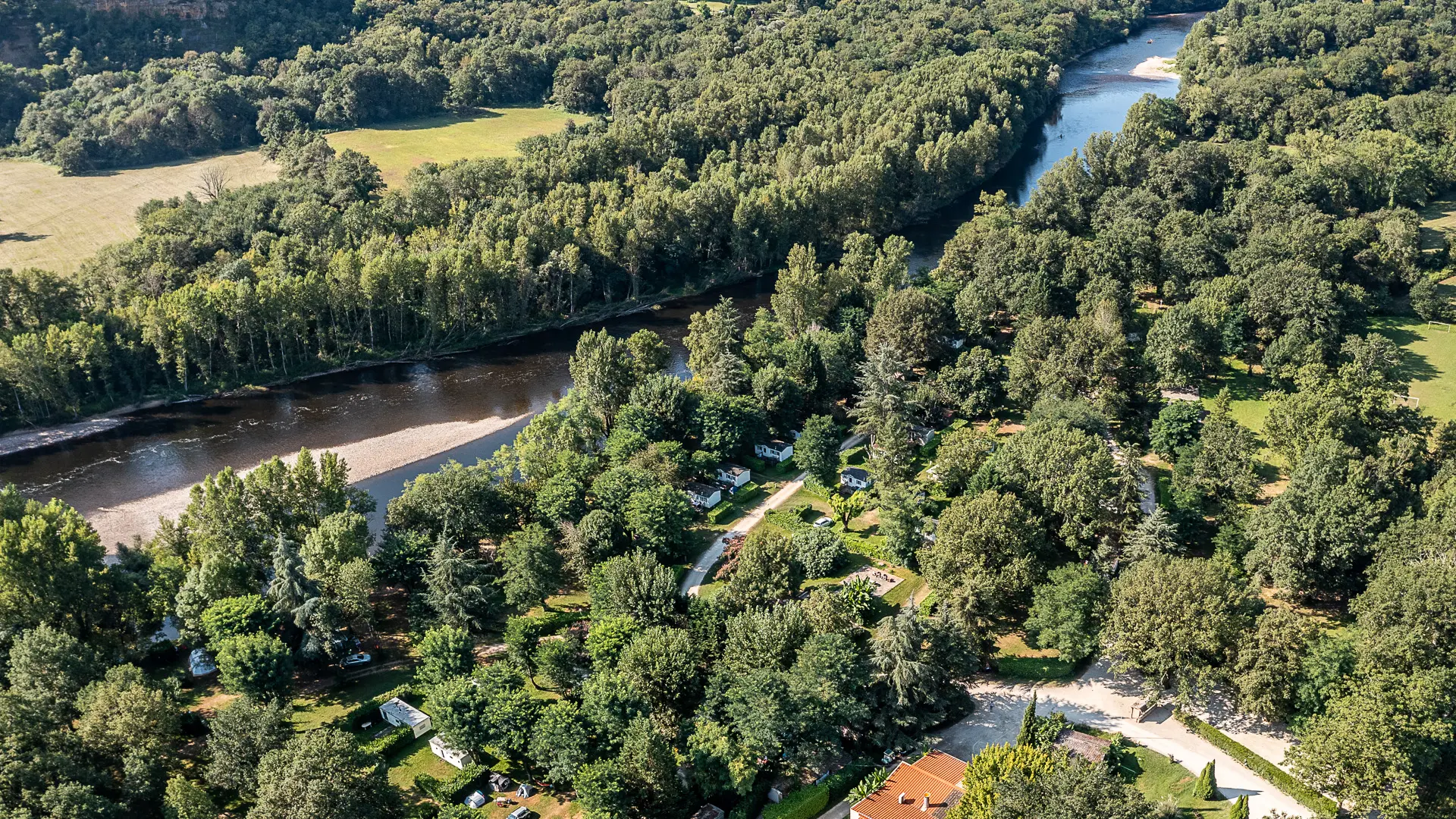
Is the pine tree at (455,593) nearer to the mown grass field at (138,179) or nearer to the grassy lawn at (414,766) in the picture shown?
the grassy lawn at (414,766)

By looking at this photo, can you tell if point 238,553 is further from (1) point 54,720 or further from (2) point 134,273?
(2) point 134,273

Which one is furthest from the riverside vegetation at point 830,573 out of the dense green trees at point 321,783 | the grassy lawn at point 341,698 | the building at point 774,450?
the building at point 774,450

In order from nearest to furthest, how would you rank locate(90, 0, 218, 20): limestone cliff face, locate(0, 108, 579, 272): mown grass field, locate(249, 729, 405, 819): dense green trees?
locate(249, 729, 405, 819): dense green trees
locate(0, 108, 579, 272): mown grass field
locate(90, 0, 218, 20): limestone cliff face

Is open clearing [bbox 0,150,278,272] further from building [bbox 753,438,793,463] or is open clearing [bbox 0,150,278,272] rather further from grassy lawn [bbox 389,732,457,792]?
grassy lawn [bbox 389,732,457,792]

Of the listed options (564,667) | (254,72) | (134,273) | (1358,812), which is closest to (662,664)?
(564,667)

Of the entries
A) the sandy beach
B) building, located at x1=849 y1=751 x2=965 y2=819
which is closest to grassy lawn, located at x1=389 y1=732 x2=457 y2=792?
building, located at x1=849 y1=751 x2=965 y2=819

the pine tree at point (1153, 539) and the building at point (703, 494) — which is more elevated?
the pine tree at point (1153, 539)
